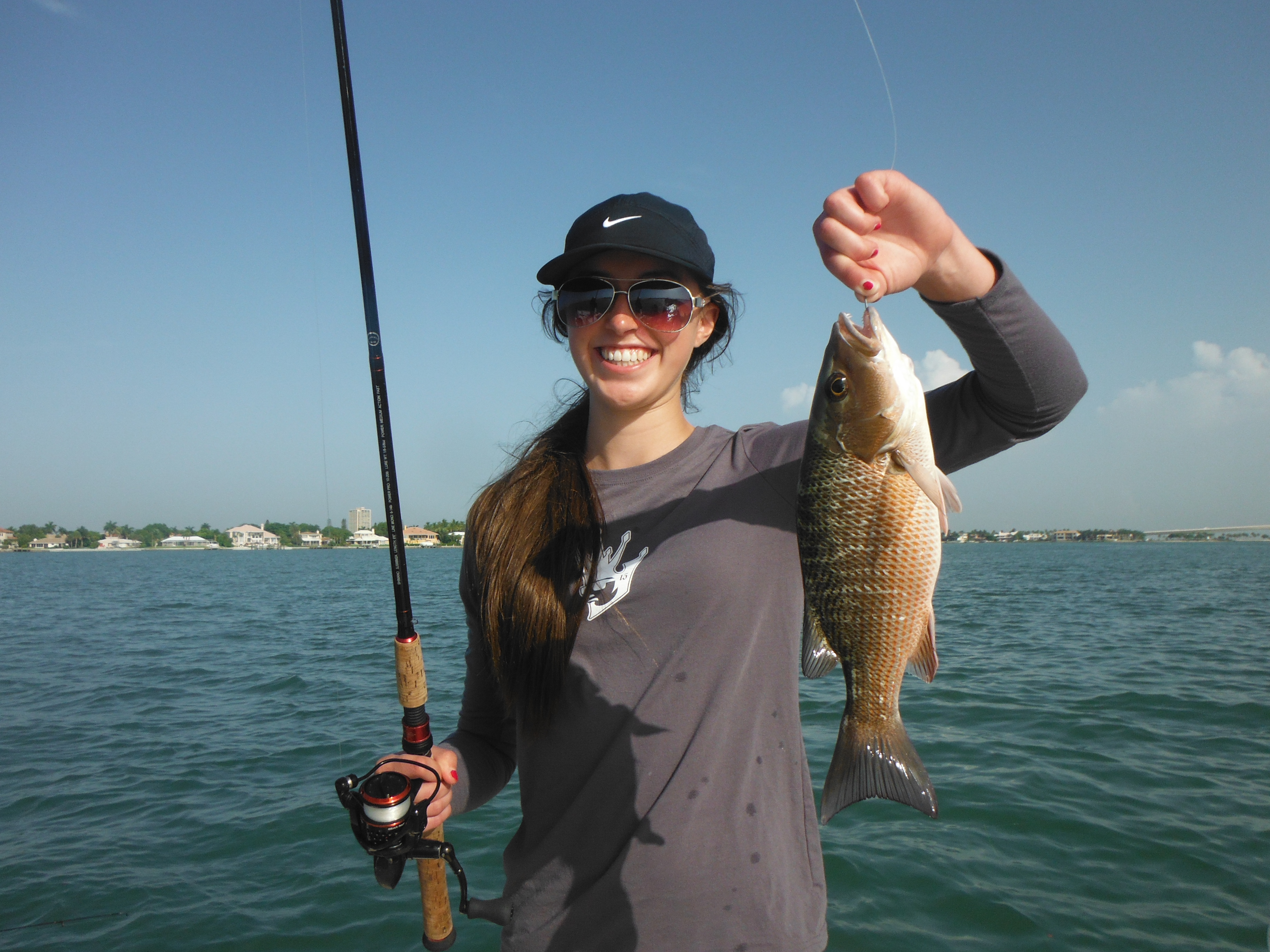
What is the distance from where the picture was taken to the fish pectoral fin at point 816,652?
1.81m

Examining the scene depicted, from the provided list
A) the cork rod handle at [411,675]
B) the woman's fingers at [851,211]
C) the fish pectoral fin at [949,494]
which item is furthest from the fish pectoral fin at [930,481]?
the cork rod handle at [411,675]

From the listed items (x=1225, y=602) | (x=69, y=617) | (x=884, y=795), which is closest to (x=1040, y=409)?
(x=884, y=795)

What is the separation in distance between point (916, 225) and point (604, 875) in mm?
1672

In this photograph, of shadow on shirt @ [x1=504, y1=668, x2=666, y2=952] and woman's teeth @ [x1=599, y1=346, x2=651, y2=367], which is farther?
woman's teeth @ [x1=599, y1=346, x2=651, y2=367]

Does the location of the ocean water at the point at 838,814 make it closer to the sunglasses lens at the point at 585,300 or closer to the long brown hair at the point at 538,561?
the long brown hair at the point at 538,561

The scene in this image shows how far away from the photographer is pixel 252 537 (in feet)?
461

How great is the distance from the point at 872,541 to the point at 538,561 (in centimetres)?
100

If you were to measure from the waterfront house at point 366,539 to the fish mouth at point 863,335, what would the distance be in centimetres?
12309

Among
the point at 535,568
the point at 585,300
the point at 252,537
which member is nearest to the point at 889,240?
the point at 585,300

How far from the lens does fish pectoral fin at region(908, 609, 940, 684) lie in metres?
1.76

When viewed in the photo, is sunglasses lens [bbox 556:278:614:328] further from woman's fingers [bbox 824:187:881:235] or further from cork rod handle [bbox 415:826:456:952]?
cork rod handle [bbox 415:826:456:952]

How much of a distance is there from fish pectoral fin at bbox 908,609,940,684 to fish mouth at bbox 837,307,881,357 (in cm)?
64

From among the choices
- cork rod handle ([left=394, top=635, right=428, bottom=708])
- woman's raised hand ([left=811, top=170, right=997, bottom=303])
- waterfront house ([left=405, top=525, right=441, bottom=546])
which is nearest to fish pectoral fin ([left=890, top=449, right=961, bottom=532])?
woman's raised hand ([left=811, top=170, right=997, bottom=303])

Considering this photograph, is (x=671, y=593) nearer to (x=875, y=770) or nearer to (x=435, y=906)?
(x=875, y=770)
